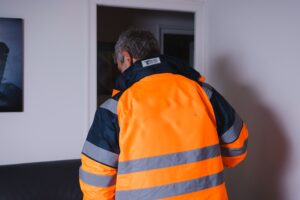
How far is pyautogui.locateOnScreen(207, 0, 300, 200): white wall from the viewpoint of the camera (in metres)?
1.33

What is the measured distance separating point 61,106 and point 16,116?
12.2 inches

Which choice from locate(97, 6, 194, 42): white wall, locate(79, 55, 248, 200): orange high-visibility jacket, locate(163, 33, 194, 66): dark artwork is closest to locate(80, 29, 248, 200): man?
locate(79, 55, 248, 200): orange high-visibility jacket

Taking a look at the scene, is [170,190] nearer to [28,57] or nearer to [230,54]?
[230,54]

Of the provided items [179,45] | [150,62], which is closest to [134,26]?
[179,45]

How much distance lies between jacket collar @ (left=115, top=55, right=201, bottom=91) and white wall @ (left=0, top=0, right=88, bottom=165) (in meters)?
1.02

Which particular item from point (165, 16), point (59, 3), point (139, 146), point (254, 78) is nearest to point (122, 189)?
point (139, 146)

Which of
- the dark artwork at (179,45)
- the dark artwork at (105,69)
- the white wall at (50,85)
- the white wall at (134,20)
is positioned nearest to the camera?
the white wall at (50,85)

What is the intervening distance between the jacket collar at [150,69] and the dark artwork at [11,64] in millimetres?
1089

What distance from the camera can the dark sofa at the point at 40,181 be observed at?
170 centimetres

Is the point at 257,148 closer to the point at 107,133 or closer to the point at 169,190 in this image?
the point at 169,190

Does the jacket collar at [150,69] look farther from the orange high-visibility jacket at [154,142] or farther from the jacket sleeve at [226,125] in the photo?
the jacket sleeve at [226,125]

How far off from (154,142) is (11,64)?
4.48 feet

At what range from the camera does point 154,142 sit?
915mm

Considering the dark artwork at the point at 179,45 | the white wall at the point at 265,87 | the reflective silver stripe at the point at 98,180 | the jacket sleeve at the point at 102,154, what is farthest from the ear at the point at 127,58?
the dark artwork at the point at 179,45
